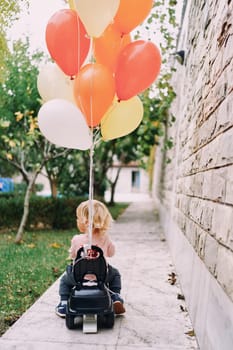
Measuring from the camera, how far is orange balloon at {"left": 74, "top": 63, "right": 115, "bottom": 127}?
2.81m

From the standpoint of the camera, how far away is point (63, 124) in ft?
9.01

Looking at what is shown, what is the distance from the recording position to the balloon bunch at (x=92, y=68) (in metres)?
2.75

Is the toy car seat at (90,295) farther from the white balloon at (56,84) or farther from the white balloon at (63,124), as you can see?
the white balloon at (56,84)

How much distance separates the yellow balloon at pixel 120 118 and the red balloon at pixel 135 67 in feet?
0.44

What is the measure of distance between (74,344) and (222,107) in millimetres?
1734

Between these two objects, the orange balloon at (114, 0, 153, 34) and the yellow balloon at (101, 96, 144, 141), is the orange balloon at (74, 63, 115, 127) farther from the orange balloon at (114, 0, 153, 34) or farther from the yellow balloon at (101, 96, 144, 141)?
the orange balloon at (114, 0, 153, 34)

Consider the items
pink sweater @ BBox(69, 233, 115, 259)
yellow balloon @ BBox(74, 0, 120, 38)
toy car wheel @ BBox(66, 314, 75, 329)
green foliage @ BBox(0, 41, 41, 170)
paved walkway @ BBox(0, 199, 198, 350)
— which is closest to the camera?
paved walkway @ BBox(0, 199, 198, 350)

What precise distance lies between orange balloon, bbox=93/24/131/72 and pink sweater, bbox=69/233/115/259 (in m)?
1.27

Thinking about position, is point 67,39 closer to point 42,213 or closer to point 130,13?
point 130,13

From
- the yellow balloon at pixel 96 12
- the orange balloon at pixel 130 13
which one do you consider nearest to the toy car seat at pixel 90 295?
the yellow balloon at pixel 96 12

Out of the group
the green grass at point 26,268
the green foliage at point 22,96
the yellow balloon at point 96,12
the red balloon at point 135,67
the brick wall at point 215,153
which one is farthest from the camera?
the green foliage at point 22,96

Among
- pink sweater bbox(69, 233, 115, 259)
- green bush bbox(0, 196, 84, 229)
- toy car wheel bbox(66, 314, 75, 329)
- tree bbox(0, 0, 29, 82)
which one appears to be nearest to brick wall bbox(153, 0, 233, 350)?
pink sweater bbox(69, 233, 115, 259)

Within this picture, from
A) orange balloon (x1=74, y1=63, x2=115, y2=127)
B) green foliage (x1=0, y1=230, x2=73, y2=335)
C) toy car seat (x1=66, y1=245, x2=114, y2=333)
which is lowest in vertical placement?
green foliage (x1=0, y1=230, x2=73, y2=335)

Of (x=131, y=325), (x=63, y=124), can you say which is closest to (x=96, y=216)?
(x=63, y=124)
